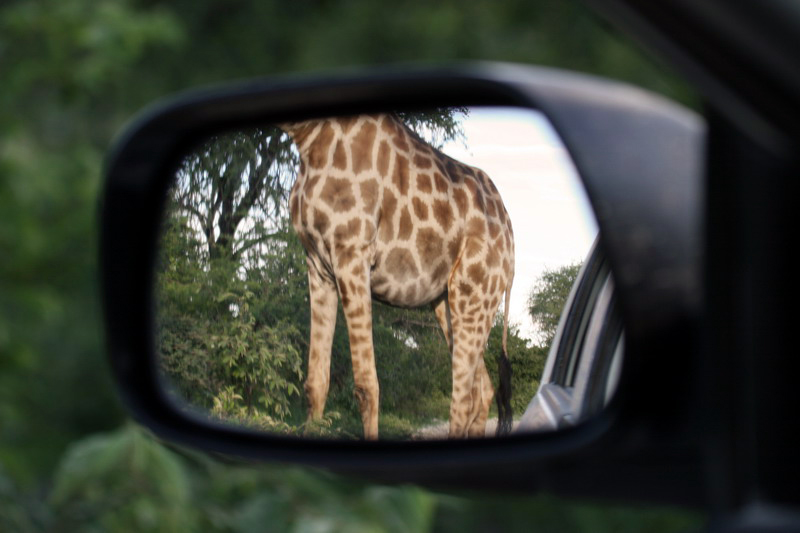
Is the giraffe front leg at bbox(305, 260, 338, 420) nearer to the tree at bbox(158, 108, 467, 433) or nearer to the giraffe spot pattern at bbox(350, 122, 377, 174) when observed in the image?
the tree at bbox(158, 108, 467, 433)

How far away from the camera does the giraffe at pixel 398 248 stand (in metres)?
0.96

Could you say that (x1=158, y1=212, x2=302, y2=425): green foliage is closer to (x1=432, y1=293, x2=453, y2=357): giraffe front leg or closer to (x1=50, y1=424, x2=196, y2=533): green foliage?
(x1=432, y1=293, x2=453, y2=357): giraffe front leg

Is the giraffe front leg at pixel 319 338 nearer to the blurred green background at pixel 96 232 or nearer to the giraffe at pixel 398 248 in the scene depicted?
the giraffe at pixel 398 248

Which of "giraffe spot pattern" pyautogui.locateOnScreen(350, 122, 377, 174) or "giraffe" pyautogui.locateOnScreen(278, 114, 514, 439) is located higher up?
"giraffe spot pattern" pyautogui.locateOnScreen(350, 122, 377, 174)

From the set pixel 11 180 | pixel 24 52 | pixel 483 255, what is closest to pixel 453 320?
pixel 483 255

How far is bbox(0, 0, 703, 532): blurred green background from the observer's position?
83.7 inches

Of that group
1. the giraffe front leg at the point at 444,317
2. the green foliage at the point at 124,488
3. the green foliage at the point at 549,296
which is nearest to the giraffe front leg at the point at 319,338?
the giraffe front leg at the point at 444,317

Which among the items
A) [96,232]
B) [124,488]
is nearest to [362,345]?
[124,488]

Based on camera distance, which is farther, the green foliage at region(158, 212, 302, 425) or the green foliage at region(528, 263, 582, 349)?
the green foliage at region(158, 212, 302, 425)

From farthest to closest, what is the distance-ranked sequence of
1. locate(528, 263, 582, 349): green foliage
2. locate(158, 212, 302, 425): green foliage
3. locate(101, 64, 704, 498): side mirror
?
1. locate(158, 212, 302, 425): green foliage
2. locate(528, 263, 582, 349): green foliage
3. locate(101, 64, 704, 498): side mirror

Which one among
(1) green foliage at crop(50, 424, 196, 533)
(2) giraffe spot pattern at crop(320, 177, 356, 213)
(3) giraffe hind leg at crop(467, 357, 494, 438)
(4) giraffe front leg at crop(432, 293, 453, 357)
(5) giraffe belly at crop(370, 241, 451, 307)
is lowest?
(1) green foliage at crop(50, 424, 196, 533)

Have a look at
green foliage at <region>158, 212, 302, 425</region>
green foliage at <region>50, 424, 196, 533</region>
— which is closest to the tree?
green foliage at <region>158, 212, 302, 425</region>

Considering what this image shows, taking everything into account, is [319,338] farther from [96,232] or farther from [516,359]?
[96,232]

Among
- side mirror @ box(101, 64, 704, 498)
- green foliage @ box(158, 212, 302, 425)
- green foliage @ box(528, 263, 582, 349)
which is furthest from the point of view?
green foliage @ box(158, 212, 302, 425)
